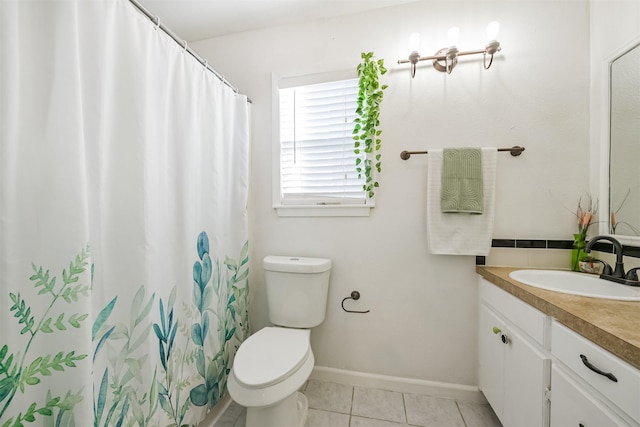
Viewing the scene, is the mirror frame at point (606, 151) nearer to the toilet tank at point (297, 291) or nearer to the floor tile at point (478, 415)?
the floor tile at point (478, 415)

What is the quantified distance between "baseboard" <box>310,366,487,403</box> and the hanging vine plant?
114cm

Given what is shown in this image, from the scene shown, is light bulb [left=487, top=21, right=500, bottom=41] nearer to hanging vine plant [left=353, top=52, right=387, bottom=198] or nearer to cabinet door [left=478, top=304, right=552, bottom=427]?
hanging vine plant [left=353, top=52, right=387, bottom=198]

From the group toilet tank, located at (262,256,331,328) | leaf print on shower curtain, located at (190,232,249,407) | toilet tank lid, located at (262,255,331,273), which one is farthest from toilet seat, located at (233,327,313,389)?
toilet tank lid, located at (262,255,331,273)

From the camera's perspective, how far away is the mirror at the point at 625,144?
1090mm

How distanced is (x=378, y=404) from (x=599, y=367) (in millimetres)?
1086

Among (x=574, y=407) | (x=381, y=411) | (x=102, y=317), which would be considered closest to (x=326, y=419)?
(x=381, y=411)

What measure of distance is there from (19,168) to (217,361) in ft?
3.87

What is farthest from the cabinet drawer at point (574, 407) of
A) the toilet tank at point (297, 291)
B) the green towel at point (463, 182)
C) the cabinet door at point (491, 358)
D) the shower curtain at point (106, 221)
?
the shower curtain at point (106, 221)

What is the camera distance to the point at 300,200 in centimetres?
167

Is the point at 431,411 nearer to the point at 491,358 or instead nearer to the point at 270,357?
the point at 491,358

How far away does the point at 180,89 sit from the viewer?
3.56ft

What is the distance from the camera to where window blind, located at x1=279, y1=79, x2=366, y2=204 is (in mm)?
1581

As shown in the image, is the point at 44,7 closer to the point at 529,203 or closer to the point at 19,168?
the point at 19,168

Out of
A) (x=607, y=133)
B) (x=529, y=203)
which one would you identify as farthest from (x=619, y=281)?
(x=607, y=133)
